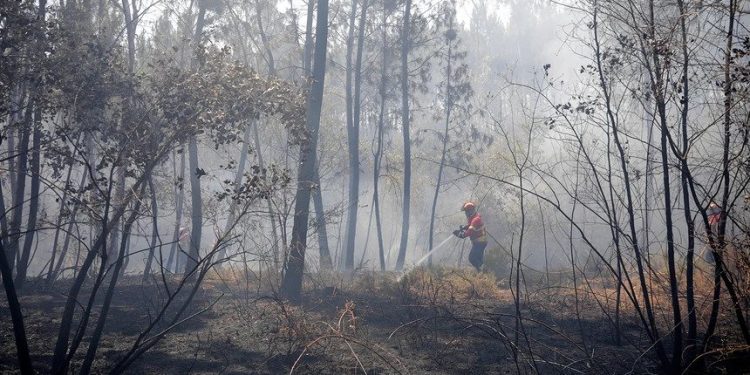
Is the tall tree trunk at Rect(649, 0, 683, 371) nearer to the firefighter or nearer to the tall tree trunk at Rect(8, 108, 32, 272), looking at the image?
the tall tree trunk at Rect(8, 108, 32, 272)

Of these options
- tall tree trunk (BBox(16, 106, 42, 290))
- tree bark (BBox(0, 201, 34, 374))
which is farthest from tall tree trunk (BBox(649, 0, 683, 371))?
tall tree trunk (BBox(16, 106, 42, 290))

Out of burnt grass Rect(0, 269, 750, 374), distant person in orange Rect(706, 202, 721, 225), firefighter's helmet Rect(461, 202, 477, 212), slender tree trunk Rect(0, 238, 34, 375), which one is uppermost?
firefighter's helmet Rect(461, 202, 477, 212)

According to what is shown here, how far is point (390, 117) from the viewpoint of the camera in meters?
24.4

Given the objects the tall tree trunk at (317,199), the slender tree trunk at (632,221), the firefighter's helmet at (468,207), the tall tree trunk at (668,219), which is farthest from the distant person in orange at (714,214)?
the tall tree trunk at (317,199)

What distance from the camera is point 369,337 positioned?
720 cm

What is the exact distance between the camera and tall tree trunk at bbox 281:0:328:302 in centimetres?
966

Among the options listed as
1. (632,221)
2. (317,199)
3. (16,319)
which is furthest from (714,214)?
(317,199)

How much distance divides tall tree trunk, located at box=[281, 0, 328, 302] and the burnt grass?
558 mm

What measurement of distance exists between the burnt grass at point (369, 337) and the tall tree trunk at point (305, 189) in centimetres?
56

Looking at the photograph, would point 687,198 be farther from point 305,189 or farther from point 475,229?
point 475,229

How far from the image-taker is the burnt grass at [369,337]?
590 centimetres

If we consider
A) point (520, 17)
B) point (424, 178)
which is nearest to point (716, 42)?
point (424, 178)

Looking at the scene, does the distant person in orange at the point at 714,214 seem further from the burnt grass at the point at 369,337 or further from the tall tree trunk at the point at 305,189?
the tall tree trunk at the point at 305,189

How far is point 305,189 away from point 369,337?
3032 millimetres
